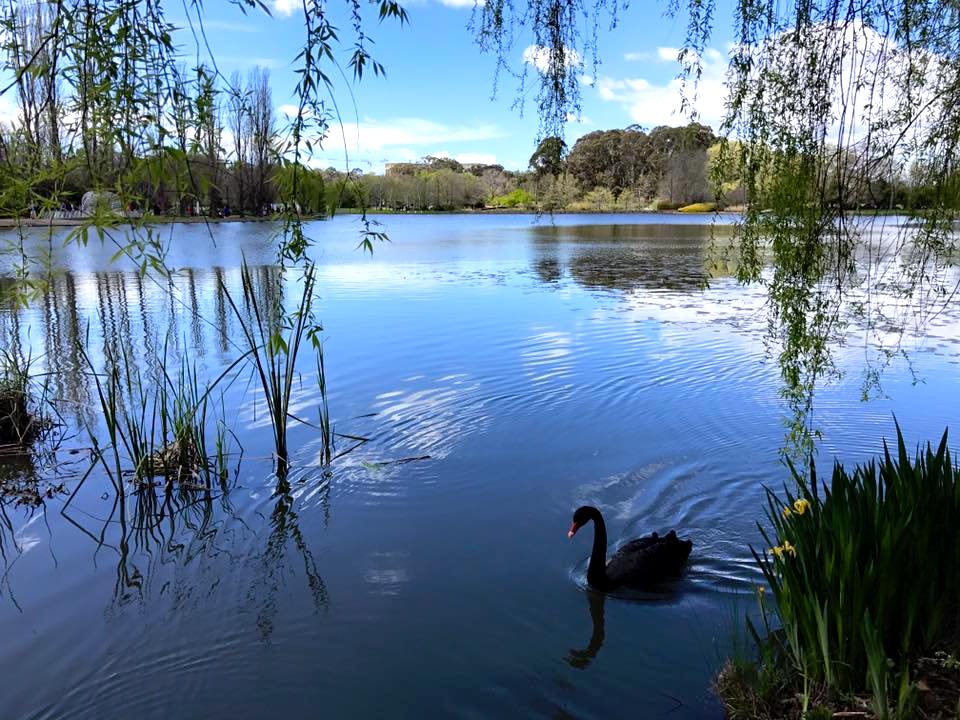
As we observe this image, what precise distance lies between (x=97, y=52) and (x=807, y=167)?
3076 millimetres

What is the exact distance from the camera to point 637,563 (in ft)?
13.7

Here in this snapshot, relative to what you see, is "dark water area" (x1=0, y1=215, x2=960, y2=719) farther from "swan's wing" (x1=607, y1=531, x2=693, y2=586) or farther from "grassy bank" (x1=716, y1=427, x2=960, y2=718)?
"grassy bank" (x1=716, y1=427, x2=960, y2=718)

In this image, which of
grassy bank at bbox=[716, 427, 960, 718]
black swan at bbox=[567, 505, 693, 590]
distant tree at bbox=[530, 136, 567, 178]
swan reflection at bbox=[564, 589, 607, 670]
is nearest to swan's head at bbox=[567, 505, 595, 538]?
black swan at bbox=[567, 505, 693, 590]

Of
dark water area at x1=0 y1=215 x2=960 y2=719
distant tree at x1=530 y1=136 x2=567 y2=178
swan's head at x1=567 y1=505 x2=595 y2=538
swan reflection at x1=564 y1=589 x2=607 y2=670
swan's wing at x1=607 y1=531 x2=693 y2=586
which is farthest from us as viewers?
swan's head at x1=567 y1=505 x2=595 y2=538

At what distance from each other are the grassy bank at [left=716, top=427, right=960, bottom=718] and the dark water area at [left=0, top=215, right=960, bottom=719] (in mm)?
443

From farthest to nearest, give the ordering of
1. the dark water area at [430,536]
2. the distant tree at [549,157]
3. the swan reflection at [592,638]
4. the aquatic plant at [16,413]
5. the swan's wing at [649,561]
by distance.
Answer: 1. the aquatic plant at [16,413]
2. the swan's wing at [649,561]
3. the swan reflection at [592,638]
4. the dark water area at [430,536]
5. the distant tree at [549,157]

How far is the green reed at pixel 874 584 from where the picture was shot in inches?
97.6

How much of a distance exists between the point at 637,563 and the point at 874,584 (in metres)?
1.78

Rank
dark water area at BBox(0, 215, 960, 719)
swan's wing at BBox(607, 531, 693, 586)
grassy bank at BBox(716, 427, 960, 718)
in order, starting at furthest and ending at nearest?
1. swan's wing at BBox(607, 531, 693, 586)
2. dark water area at BBox(0, 215, 960, 719)
3. grassy bank at BBox(716, 427, 960, 718)

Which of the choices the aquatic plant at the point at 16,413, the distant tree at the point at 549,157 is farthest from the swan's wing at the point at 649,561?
the aquatic plant at the point at 16,413

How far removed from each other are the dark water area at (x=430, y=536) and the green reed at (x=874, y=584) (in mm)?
501

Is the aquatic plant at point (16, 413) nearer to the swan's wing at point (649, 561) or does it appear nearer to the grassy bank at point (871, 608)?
the swan's wing at point (649, 561)

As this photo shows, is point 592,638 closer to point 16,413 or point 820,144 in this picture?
point 820,144

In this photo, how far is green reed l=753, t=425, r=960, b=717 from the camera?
248 centimetres
